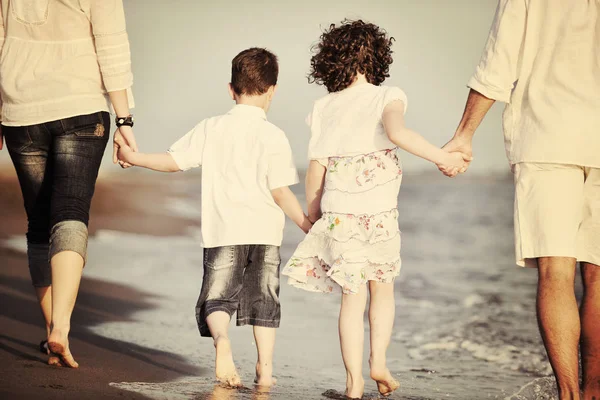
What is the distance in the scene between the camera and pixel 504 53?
2.59 meters

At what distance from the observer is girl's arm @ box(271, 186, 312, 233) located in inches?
121

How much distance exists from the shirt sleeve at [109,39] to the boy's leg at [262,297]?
28.5 inches

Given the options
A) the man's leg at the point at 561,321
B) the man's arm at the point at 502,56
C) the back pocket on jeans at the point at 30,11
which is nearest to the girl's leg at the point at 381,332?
the man's leg at the point at 561,321

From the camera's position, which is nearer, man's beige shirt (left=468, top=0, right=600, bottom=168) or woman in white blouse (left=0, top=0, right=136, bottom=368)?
man's beige shirt (left=468, top=0, right=600, bottom=168)

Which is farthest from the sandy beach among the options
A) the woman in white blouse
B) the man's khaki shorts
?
the man's khaki shorts

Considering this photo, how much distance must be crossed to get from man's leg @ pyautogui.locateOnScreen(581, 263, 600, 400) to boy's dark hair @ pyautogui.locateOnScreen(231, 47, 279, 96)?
1286mm

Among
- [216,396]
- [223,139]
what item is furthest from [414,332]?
[216,396]

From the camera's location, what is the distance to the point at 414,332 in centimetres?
437

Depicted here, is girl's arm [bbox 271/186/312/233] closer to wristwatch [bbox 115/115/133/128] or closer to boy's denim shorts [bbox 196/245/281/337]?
boy's denim shorts [bbox 196/245/281/337]

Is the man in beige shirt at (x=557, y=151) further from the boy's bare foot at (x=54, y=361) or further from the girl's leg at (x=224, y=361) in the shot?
the boy's bare foot at (x=54, y=361)

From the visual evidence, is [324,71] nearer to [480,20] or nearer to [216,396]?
[216,396]

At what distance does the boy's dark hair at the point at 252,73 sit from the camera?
3244mm

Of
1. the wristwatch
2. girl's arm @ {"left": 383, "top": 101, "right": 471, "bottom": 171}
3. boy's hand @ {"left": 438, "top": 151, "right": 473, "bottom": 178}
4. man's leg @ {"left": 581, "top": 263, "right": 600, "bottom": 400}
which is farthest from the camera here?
the wristwatch

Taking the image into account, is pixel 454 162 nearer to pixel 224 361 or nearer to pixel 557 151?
pixel 557 151
